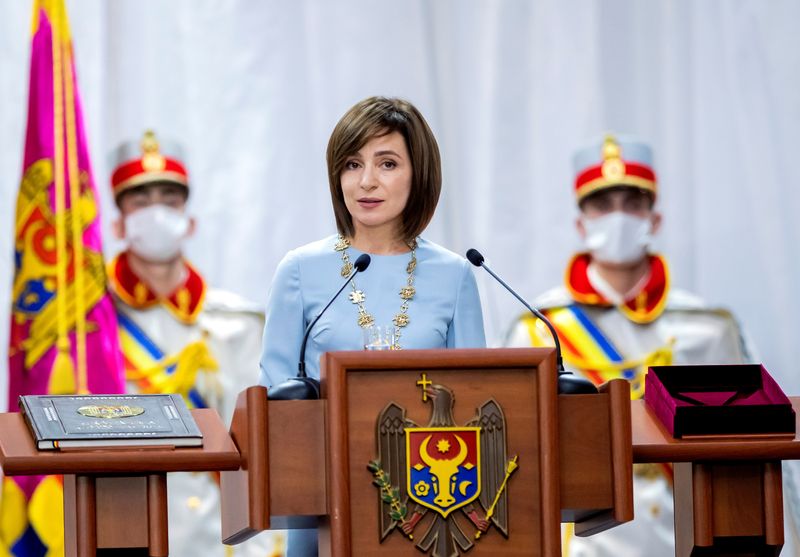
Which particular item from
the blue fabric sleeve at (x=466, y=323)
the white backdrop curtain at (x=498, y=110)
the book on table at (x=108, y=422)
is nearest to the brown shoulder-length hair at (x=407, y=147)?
the blue fabric sleeve at (x=466, y=323)

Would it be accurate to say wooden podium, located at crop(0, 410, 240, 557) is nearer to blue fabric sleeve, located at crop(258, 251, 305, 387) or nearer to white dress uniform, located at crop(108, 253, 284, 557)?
blue fabric sleeve, located at crop(258, 251, 305, 387)

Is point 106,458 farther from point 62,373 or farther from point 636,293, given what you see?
point 636,293

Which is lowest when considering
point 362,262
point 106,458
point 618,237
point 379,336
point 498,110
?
point 106,458

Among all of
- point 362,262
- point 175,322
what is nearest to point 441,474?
point 362,262

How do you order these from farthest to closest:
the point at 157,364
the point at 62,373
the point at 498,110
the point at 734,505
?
1. the point at 498,110
2. the point at 157,364
3. the point at 62,373
4. the point at 734,505

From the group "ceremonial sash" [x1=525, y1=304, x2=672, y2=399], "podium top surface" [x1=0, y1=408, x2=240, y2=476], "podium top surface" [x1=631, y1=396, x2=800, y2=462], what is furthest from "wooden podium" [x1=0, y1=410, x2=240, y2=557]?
"ceremonial sash" [x1=525, y1=304, x2=672, y2=399]

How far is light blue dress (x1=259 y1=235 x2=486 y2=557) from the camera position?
2.50 meters

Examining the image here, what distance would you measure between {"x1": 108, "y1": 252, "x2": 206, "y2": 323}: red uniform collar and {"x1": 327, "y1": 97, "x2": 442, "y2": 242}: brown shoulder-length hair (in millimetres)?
1837

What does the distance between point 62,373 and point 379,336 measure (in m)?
1.80

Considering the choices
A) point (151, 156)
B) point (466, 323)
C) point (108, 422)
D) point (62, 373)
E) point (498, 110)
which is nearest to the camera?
point (108, 422)

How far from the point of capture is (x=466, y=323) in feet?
8.44

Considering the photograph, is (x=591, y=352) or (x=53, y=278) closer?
(x=53, y=278)

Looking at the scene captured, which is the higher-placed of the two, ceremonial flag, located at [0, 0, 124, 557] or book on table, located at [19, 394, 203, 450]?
ceremonial flag, located at [0, 0, 124, 557]

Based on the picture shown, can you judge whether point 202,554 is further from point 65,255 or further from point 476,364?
point 476,364
